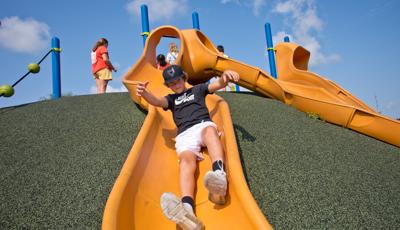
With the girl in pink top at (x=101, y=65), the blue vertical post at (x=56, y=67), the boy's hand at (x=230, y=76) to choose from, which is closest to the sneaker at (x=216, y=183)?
the boy's hand at (x=230, y=76)

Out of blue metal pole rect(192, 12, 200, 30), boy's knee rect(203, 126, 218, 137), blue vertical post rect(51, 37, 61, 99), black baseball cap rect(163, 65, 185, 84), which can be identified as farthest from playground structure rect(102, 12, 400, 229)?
blue metal pole rect(192, 12, 200, 30)

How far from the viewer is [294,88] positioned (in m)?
6.07

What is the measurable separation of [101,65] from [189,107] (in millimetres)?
4336

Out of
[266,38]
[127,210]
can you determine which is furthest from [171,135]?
[266,38]

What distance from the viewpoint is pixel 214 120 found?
3428mm

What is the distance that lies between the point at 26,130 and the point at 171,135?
2314 mm

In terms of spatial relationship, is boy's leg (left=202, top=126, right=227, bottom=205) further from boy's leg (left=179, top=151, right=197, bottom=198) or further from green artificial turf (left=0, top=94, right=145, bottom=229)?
green artificial turf (left=0, top=94, right=145, bottom=229)

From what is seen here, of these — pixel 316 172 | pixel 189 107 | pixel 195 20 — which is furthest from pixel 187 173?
pixel 195 20

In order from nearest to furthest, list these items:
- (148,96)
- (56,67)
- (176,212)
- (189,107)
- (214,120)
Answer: (176,212) → (148,96) → (189,107) → (214,120) → (56,67)

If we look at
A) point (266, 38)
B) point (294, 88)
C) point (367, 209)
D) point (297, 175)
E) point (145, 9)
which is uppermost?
point (145, 9)

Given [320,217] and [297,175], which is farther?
[297,175]

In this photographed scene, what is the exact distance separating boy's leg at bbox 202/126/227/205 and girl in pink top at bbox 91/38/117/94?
15.7 feet

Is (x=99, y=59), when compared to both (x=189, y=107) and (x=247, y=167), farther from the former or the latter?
(x=247, y=167)

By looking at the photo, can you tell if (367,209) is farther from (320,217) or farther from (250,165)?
(250,165)
